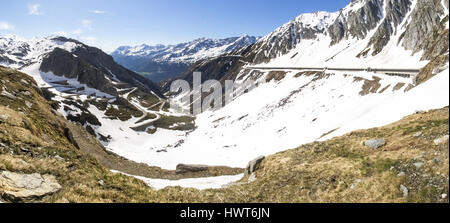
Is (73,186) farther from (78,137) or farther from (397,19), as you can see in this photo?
(397,19)

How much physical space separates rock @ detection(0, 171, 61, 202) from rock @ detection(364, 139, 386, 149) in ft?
63.8

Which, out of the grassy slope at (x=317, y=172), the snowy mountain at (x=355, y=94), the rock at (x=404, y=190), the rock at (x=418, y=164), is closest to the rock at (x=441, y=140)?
the grassy slope at (x=317, y=172)

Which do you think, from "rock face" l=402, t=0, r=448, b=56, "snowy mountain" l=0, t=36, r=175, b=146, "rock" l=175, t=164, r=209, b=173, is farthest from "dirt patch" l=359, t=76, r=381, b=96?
"snowy mountain" l=0, t=36, r=175, b=146

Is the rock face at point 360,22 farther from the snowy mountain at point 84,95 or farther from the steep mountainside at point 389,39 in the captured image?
the snowy mountain at point 84,95

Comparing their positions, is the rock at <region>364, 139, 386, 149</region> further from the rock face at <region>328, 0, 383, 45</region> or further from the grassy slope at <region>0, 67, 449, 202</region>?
the rock face at <region>328, 0, 383, 45</region>

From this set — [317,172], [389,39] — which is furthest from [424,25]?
[317,172]

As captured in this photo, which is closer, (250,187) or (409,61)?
(250,187)

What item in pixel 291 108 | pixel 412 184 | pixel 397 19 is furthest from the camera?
pixel 397 19

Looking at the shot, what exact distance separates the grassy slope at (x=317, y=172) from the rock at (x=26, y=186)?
48cm

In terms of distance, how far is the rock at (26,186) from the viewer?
1019 cm

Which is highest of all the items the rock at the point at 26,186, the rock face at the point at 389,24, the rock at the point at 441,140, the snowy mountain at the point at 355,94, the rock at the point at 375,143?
the rock face at the point at 389,24

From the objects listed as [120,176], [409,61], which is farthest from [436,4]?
[120,176]
